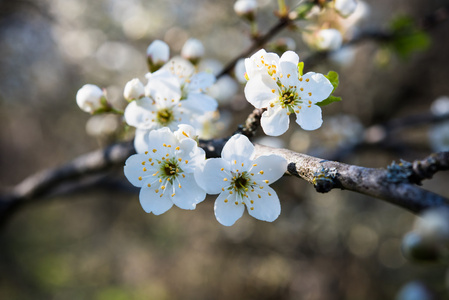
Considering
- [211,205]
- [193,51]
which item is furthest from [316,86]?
[211,205]

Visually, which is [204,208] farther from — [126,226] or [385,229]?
[385,229]

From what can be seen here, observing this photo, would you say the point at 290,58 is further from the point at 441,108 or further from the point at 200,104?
the point at 441,108

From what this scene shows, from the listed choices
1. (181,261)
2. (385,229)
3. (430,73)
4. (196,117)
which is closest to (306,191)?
(385,229)

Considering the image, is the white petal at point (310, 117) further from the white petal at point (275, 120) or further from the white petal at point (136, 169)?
the white petal at point (136, 169)

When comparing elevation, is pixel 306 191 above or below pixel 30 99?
below

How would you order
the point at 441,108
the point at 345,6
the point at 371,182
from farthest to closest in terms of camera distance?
the point at 441,108 → the point at 345,6 → the point at 371,182

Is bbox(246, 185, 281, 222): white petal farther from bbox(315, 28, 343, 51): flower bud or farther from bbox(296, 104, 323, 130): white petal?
bbox(315, 28, 343, 51): flower bud
